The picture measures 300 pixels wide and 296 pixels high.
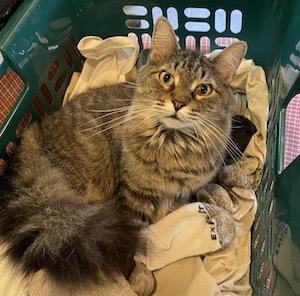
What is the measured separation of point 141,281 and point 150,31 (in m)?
0.98

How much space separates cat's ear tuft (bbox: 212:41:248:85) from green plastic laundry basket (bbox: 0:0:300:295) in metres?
0.25

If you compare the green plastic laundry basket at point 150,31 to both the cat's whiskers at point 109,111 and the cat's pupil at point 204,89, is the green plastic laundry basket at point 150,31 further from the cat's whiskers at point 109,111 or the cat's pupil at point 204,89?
the cat's pupil at point 204,89

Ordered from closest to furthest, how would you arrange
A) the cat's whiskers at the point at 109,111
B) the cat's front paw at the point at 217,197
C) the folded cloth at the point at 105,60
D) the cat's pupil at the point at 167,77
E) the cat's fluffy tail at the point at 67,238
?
1. the cat's fluffy tail at the point at 67,238
2. the cat's pupil at the point at 167,77
3. the cat's whiskers at the point at 109,111
4. the cat's front paw at the point at 217,197
5. the folded cloth at the point at 105,60

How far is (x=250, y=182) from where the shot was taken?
4.99 ft

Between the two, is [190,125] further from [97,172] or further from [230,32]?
[230,32]

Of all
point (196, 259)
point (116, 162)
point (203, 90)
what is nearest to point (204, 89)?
point (203, 90)

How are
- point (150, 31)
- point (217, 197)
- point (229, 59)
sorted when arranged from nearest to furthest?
point (229, 59), point (217, 197), point (150, 31)

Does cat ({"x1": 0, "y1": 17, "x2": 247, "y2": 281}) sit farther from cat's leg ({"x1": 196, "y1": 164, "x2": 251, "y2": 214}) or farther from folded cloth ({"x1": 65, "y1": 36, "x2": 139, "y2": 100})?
folded cloth ({"x1": 65, "y1": 36, "x2": 139, "y2": 100})

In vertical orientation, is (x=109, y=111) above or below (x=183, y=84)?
below

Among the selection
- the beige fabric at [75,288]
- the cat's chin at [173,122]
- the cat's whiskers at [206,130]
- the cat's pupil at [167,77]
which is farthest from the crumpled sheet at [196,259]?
the cat's pupil at [167,77]

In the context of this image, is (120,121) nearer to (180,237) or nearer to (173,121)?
(173,121)

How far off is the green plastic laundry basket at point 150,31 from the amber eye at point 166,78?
1.42 ft

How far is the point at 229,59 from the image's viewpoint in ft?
4.09

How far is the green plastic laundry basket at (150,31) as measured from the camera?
1392 millimetres
